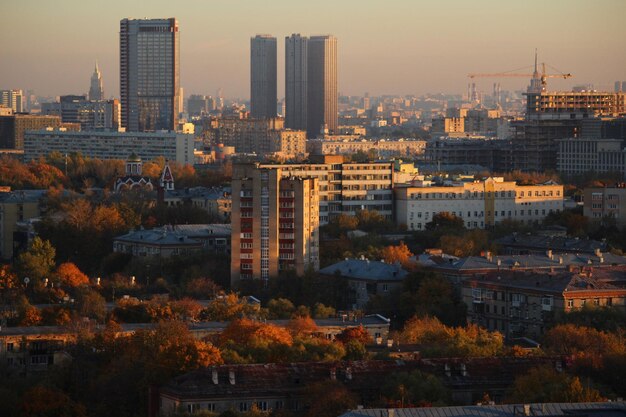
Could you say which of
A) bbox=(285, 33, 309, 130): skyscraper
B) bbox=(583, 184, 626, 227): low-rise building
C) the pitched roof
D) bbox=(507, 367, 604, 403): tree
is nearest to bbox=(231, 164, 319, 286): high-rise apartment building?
the pitched roof

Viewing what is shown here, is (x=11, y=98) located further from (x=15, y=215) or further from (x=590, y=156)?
(x=15, y=215)

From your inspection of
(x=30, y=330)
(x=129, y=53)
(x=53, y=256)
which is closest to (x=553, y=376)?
(x=30, y=330)

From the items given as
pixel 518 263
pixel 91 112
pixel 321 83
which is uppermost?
pixel 321 83

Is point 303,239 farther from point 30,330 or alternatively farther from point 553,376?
point 553,376

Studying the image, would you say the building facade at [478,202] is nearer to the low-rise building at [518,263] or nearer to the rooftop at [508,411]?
the low-rise building at [518,263]

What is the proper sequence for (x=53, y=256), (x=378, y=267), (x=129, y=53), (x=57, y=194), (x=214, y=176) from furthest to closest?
(x=129, y=53), (x=214, y=176), (x=57, y=194), (x=53, y=256), (x=378, y=267)

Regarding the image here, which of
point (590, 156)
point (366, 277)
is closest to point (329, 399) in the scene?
point (366, 277)
